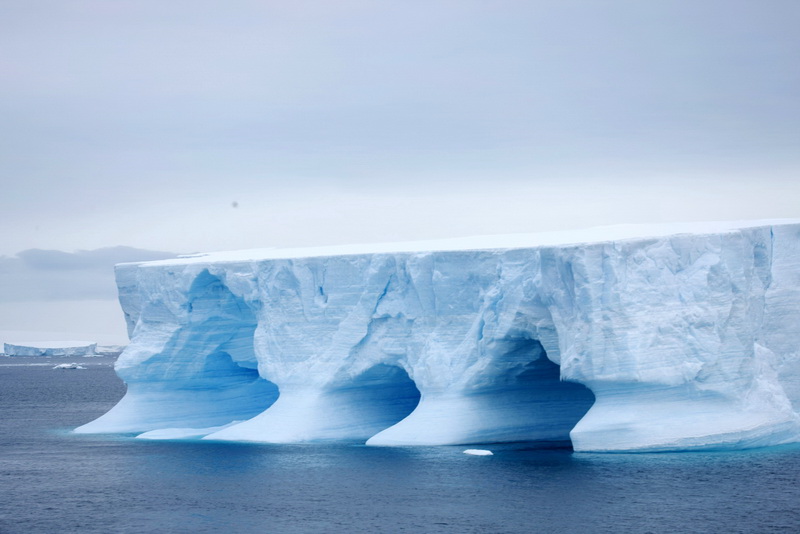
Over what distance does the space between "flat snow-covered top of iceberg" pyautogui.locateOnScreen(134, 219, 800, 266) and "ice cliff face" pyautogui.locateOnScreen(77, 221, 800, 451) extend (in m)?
0.14

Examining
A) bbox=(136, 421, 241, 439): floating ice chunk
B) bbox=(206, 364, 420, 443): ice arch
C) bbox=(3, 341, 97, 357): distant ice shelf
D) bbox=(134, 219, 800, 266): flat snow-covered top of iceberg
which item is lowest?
bbox=(3, 341, 97, 357): distant ice shelf

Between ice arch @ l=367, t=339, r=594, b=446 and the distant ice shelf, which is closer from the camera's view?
ice arch @ l=367, t=339, r=594, b=446

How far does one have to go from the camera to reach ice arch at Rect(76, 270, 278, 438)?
2922 centimetres

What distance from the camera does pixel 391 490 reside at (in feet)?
64.5

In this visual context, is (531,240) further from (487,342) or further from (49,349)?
(49,349)

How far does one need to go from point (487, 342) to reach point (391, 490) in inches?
204

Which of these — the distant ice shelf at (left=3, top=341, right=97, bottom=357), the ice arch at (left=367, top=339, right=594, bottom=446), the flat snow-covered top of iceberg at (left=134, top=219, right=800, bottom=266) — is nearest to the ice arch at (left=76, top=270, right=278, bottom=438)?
the flat snow-covered top of iceberg at (left=134, top=219, right=800, bottom=266)

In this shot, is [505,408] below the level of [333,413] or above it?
below

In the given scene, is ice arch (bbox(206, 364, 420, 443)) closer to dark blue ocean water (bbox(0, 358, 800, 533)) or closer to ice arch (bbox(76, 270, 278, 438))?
dark blue ocean water (bbox(0, 358, 800, 533))

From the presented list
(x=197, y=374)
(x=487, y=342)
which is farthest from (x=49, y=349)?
(x=487, y=342)

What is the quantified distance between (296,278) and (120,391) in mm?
33021

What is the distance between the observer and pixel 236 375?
31156mm

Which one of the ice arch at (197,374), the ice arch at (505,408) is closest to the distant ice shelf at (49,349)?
the ice arch at (197,374)

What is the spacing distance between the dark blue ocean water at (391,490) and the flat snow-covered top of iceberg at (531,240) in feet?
15.1
